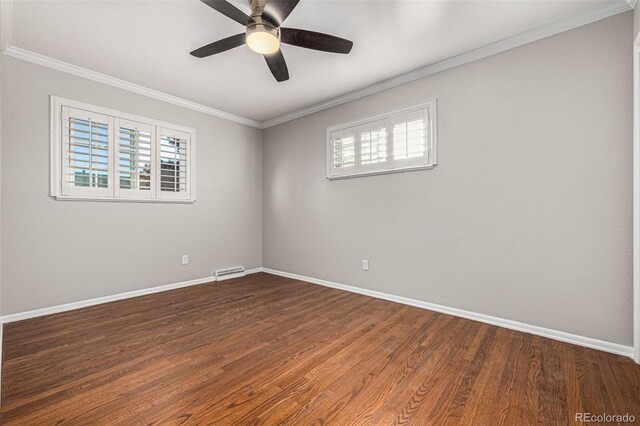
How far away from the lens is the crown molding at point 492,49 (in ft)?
6.79

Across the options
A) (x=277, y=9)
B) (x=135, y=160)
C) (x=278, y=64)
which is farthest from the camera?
(x=135, y=160)

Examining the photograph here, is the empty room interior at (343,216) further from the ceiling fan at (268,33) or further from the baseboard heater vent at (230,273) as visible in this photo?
the baseboard heater vent at (230,273)

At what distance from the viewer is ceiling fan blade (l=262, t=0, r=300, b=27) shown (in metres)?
1.67

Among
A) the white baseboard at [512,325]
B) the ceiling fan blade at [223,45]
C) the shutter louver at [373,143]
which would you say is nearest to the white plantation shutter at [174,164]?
the ceiling fan blade at [223,45]

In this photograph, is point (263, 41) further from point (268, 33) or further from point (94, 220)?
point (94, 220)

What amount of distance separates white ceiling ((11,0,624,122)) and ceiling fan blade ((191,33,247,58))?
9.5 inches

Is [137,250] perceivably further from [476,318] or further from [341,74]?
[476,318]

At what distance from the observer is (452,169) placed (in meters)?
2.79

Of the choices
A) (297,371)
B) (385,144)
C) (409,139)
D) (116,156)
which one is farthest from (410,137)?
(116,156)

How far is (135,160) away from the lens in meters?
3.35

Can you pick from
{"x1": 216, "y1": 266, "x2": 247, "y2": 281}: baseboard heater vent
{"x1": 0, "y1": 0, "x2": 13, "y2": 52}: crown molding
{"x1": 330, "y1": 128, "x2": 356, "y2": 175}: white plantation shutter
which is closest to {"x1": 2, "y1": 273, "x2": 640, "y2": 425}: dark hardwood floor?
{"x1": 216, "y1": 266, "x2": 247, "y2": 281}: baseboard heater vent

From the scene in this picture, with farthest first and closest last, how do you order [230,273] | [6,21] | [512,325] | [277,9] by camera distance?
1. [230,273]
2. [512,325]
3. [6,21]
4. [277,9]

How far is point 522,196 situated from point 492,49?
4.59 ft

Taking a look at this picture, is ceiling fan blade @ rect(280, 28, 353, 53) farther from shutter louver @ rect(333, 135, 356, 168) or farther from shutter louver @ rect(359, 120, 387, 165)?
shutter louver @ rect(333, 135, 356, 168)
